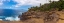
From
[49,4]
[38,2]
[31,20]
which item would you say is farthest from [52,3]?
[31,20]

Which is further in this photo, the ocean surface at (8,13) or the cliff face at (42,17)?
the ocean surface at (8,13)

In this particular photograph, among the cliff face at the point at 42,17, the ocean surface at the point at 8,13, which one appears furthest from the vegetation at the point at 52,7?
the ocean surface at the point at 8,13

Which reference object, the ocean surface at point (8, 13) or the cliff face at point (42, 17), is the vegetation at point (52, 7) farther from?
the ocean surface at point (8, 13)

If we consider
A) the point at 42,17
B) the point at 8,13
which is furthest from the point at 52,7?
the point at 8,13

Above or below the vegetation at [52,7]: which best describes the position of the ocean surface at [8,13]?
below

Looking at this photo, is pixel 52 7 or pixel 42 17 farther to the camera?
pixel 52 7

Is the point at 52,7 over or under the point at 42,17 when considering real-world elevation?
over

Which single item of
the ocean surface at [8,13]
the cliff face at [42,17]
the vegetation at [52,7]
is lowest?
the cliff face at [42,17]

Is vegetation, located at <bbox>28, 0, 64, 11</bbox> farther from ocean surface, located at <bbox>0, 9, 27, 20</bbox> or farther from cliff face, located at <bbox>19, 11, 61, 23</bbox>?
ocean surface, located at <bbox>0, 9, 27, 20</bbox>

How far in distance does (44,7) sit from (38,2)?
195 mm

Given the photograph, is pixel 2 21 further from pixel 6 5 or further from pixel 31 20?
pixel 31 20

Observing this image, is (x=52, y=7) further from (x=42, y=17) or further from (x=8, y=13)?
(x=8, y=13)

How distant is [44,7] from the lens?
335cm

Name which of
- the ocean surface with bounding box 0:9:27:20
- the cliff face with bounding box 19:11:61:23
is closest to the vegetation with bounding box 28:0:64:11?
the cliff face with bounding box 19:11:61:23
